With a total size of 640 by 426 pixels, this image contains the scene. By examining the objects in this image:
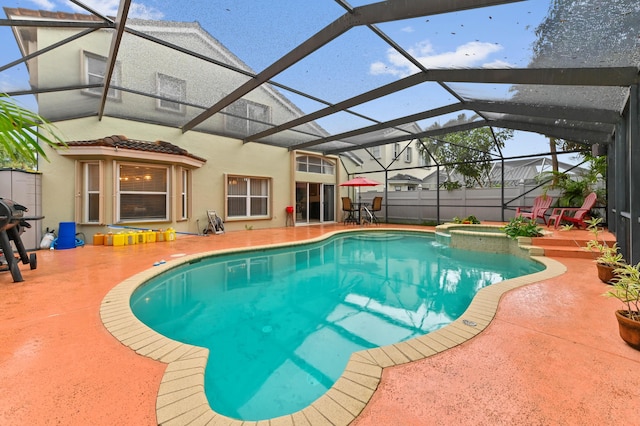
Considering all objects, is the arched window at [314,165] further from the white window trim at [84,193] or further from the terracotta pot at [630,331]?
the terracotta pot at [630,331]

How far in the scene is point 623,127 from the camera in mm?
4117

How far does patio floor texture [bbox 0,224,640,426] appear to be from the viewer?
4.75ft

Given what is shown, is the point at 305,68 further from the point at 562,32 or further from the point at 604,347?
the point at 604,347

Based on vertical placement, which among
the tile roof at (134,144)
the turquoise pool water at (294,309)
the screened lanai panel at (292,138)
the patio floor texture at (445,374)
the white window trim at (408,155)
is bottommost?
the turquoise pool water at (294,309)

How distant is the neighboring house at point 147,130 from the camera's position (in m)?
5.23

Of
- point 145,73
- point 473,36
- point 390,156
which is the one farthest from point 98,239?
point 390,156

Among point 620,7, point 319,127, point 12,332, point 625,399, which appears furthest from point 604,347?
point 319,127

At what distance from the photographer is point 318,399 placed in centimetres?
157

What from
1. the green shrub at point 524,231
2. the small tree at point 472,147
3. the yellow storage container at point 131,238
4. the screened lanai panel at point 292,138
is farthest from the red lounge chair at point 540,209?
the yellow storage container at point 131,238

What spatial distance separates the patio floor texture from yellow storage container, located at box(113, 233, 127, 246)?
4.25 meters

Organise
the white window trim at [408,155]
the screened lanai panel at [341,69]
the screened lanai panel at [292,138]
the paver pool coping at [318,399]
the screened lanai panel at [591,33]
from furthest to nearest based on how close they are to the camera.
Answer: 1. the white window trim at [408,155]
2. the screened lanai panel at [292,138]
3. the screened lanai panel at [341,69]
4. the screened lanai panel at [591,33]
5. the paver pool coping at [318,399]

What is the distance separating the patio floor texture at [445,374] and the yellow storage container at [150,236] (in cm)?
473

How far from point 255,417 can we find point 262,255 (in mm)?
4989

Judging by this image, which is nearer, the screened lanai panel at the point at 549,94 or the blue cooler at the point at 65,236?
the screened lanai panel at the point at 549,94
